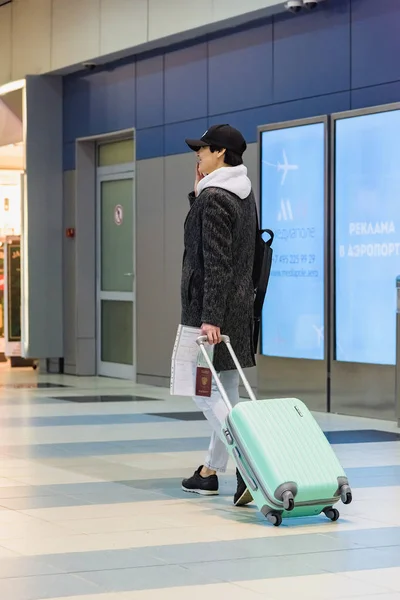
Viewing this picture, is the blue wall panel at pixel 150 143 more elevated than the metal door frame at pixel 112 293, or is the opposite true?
the blue wall panel at pixel 150 143

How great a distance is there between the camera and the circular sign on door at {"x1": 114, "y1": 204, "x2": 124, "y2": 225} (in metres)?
16.7

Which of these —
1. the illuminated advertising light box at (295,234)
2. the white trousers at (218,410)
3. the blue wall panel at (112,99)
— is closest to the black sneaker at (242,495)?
the white trousers at (218,410)

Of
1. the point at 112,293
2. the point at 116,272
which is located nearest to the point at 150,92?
the point at 116,272

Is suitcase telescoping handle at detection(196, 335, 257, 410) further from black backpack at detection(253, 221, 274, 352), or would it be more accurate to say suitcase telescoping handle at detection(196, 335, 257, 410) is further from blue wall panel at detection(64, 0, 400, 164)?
blue wall panel at detection(64, 0, 400, 164)

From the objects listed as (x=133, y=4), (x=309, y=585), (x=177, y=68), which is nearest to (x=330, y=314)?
(x=177, y=68)

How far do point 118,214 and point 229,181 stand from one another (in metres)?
10.2

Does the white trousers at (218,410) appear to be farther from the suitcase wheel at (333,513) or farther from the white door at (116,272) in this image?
the white door at (116,272)

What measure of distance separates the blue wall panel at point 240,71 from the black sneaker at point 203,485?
7.04m

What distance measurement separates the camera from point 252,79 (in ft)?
44.3

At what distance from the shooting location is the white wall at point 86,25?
45.5 ft

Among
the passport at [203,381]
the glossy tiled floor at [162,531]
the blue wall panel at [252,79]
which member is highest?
the blue wall panel at [252,79]

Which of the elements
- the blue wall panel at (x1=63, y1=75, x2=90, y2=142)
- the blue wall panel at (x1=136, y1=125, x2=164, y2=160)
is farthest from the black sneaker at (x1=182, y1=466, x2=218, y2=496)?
the blue wall panel at (x1=63, y1=75, x2=90, y2=142)

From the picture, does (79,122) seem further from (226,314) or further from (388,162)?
(226,314)

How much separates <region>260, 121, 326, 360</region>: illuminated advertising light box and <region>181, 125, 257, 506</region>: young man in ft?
17.8
